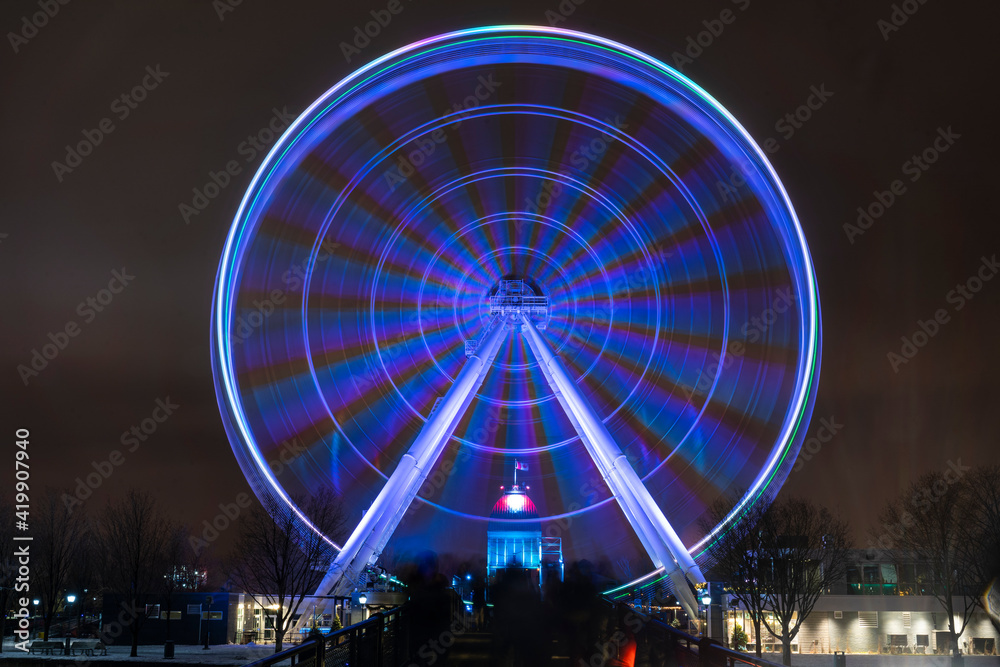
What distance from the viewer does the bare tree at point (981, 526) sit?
3141 cm

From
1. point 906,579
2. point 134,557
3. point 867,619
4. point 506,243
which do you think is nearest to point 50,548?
point 134,557

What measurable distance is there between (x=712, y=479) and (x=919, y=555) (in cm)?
2228

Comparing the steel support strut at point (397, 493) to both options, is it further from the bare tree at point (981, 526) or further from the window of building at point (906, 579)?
the window of building at point (906, 579)

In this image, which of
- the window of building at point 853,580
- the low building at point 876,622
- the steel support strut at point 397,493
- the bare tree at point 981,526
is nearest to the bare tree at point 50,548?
the steel support strut at point 397,493

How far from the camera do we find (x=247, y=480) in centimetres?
1833

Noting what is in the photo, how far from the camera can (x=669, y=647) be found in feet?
27.6

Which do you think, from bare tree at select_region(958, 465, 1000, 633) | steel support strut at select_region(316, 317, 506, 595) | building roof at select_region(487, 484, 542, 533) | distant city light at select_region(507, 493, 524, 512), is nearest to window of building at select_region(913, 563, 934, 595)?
bare tree at select_region(958, 465, 1000, 633)

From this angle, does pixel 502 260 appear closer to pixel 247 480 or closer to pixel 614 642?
pixel 247 480

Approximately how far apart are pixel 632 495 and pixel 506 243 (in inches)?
249

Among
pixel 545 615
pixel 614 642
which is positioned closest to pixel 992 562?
pixel 545 615

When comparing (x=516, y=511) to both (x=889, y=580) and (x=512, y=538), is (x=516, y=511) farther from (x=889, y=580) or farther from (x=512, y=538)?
(x=889, y=580)

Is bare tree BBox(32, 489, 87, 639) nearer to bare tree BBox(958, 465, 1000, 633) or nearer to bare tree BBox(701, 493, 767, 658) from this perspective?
bare tree BBox(701, 493, 767, 658)

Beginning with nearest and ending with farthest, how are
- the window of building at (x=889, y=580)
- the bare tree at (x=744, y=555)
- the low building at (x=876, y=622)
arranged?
the bare tree at (x=744, y=555)
the low building at (x=876, y=622)
the window of building at (x=889, y=580)

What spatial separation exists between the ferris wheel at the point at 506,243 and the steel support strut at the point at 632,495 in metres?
0.05
